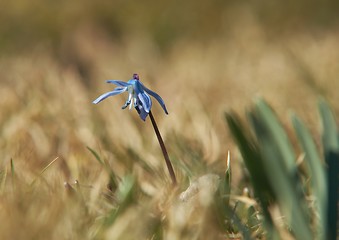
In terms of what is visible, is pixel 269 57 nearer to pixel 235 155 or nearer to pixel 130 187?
pixel 235 155

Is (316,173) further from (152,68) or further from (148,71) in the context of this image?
(152,68)

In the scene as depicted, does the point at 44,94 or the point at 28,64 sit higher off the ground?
the point at 28,64

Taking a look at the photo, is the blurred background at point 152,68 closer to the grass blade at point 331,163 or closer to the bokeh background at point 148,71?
the bokeh background at point 148,71

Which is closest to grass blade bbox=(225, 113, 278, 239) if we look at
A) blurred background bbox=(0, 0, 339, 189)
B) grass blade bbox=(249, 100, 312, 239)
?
grass blade bbox=(249, 100, 312, 239)

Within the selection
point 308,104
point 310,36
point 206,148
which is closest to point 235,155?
point 206,148

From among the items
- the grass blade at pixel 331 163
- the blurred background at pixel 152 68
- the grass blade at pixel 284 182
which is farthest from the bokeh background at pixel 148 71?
the grass blade at pixel 284 182

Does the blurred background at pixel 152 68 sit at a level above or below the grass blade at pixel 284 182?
above

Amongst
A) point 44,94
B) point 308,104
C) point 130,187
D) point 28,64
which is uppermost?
point 28,64

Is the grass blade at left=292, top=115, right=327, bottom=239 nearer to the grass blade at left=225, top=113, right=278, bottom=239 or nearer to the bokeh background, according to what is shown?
the grass blade at left=225, top=113, right=278, bottom=239
